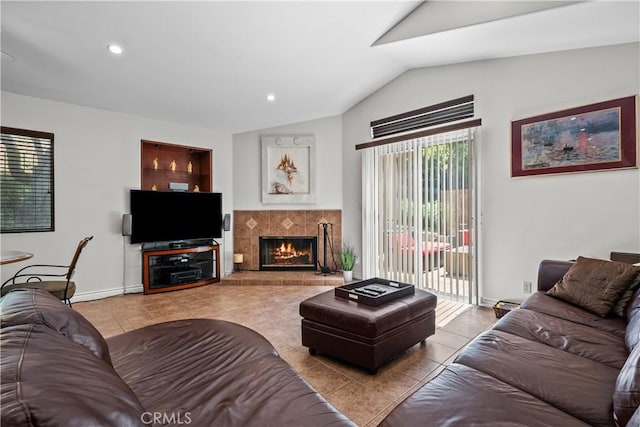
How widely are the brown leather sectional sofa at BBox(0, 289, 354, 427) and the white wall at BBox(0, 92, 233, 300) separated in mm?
3010

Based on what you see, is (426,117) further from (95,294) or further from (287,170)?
(95,294)

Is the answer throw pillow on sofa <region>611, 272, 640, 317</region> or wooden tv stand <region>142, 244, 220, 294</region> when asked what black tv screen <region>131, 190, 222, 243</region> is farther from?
throw pillow on sofa <region>611, 272, 640, 317</region>

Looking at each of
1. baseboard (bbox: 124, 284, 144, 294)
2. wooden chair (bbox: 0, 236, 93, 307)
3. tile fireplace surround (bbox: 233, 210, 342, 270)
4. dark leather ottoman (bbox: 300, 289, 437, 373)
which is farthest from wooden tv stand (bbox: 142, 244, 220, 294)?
dark leather ottoman (bbox: 300, 289, 437, 373)

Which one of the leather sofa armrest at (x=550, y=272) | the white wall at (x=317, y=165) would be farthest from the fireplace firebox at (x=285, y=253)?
the leather sofa armrest at (x=550, y=272)

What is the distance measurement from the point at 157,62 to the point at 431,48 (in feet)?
9.70

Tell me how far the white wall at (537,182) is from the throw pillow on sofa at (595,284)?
2.59 feet

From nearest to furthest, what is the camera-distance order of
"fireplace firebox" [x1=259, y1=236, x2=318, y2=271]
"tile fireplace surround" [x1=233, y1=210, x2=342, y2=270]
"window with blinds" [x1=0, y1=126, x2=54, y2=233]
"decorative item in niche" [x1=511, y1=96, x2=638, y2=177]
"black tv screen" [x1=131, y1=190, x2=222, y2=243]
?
"decorative item in niche" [x1=511, y1=96, x2=638, y2=177], "window with blinds" [x1=0, y1=126, x2=54, y2=233], "black tv screen" [x1=131, y1=190, x2=222, y2=243], "tile fireplace surround" [x1=233, y1=210, x2=342, y2=270], "fireplace firebox" [x1=259, y1=236, x2=318, y2=271]

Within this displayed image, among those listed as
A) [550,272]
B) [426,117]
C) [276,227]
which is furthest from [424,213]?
[276,227]

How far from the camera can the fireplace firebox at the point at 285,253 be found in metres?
5.51

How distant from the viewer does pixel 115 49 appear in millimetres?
2875

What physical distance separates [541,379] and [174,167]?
17.2 ft

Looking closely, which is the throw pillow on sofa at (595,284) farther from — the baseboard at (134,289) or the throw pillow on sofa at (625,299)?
the baseboard at (134,289)

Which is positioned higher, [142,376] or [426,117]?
[426,117]

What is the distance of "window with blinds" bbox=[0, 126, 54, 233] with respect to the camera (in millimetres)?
3531
